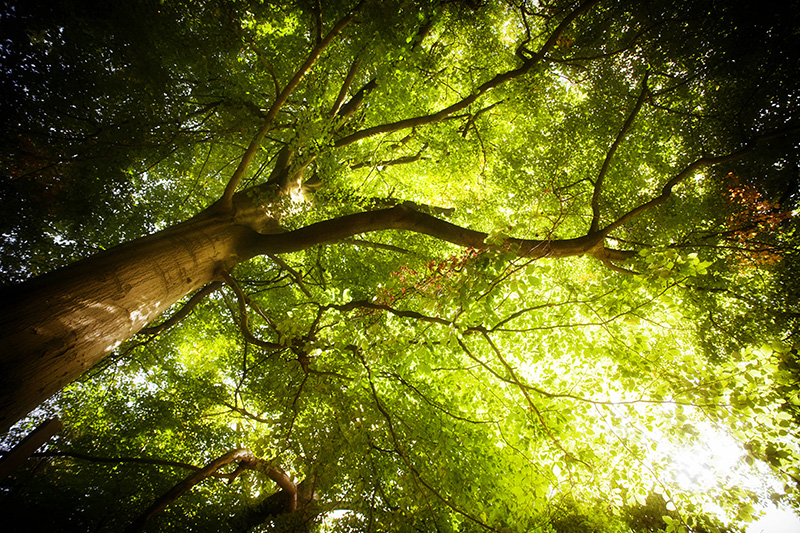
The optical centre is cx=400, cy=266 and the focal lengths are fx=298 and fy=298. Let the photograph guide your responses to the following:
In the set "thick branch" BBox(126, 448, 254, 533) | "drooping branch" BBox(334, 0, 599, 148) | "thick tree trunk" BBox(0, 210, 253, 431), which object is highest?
"drooping branch" BBox(334, 0, 599, 148)

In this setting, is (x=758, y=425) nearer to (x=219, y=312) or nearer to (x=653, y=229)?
(x=653, y=229)

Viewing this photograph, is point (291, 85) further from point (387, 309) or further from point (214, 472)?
point (214, 472)

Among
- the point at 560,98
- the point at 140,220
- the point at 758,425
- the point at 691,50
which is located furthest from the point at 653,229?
the point at 140,220

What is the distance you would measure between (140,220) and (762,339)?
11930 millimetres

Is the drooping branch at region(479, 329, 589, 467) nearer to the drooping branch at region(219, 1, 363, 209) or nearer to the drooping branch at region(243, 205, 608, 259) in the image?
the drooping branch at region(243, 205, 608, 259)

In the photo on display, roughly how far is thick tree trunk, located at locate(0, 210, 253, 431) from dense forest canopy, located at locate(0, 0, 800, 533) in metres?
0.02

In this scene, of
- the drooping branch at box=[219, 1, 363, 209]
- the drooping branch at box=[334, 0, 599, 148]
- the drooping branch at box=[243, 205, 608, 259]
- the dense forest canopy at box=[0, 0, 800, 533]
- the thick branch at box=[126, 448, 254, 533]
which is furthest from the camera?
the thick branch at box=[126, 448, 254, 533]

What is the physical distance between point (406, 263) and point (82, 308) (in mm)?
4976

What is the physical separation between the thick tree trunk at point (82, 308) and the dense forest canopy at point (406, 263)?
0.8 inches

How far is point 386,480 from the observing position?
162 inches

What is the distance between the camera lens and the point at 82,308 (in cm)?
227

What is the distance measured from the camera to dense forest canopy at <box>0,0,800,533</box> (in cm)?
254

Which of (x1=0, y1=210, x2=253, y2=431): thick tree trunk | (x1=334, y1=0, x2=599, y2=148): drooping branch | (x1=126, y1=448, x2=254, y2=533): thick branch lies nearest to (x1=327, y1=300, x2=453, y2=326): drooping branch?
(x1=0, y1=210, x2=253, y2=431): thick tree trunk

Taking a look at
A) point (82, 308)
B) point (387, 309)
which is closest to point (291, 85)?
point (387, 309)
